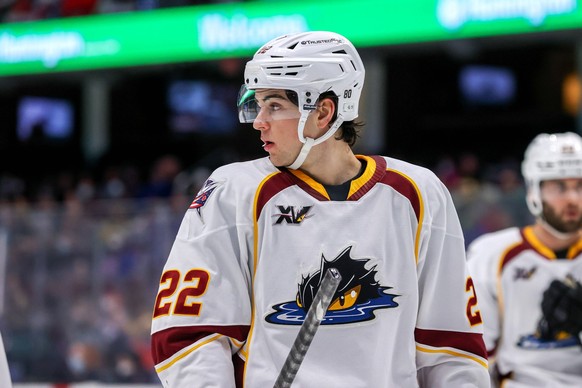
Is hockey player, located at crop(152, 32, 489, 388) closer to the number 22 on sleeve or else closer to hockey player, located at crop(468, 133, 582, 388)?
the number 22 on sleeve

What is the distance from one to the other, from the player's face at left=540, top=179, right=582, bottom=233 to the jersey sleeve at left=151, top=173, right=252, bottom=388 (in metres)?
1.88

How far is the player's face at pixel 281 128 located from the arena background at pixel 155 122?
13.3ft

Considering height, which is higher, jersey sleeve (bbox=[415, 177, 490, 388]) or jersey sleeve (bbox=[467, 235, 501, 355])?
jersey sleeve (bbox=[415, 177, 490, 388])

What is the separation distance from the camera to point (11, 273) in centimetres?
756

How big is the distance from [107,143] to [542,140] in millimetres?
9417

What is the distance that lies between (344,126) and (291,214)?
27cm

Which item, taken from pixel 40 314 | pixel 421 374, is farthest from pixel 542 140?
pixel 40 314

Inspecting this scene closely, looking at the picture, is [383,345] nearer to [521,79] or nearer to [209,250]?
[209,250]

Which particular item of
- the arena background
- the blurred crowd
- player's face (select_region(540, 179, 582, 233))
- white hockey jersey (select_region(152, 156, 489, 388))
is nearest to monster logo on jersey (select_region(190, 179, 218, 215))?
white hockey jersey (select_region(152, 156, 489, 388))

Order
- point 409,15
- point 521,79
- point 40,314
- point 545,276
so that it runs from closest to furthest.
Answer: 1. point 545,276
2. point 40,314
3. point 409,15
4. point 521,79

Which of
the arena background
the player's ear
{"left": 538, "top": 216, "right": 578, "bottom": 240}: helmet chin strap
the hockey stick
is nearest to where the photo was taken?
the hockey stick

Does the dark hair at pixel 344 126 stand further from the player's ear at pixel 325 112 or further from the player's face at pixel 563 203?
the player's face at pixel 563 203

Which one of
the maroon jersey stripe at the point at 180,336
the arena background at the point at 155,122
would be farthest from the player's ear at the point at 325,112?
the arena background at the point at 155,122

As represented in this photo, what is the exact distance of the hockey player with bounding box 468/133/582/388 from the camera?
3.96m
